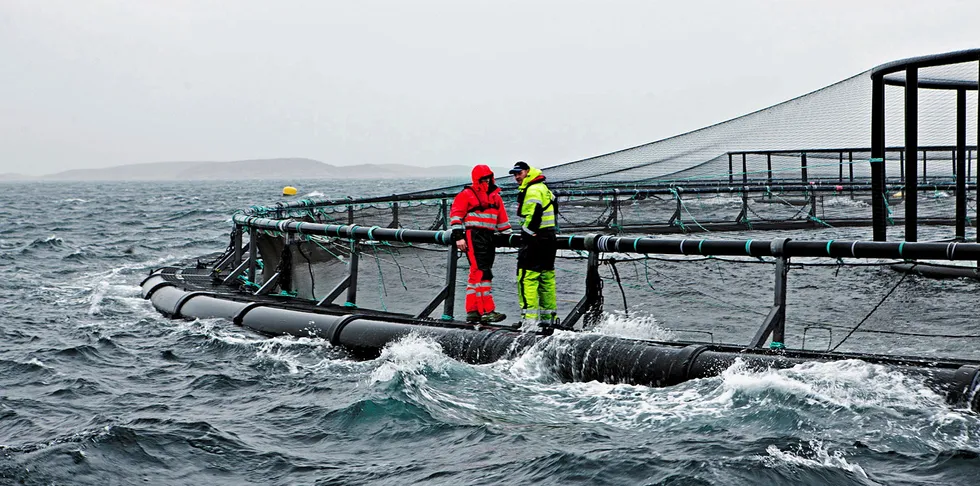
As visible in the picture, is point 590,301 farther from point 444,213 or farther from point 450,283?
point 444,213

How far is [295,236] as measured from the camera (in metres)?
12.8

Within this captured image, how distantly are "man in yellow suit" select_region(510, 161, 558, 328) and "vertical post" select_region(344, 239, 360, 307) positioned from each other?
7.80 feet

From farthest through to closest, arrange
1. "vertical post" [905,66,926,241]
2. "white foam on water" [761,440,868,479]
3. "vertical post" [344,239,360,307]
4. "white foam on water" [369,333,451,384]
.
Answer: "vertical post" [905,66,926,241] → "vertical post" [344,239,360,307] → "white foam on water" [369,333,451,384] → "white foam on water" [761,440,868,479]

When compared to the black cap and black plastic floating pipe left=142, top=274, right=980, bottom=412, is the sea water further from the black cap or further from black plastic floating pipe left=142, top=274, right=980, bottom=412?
the black cap

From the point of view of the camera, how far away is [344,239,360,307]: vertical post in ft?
34.8

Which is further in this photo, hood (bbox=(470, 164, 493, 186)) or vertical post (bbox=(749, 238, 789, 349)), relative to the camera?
hood (bbox=(470, 164, 493, 186))

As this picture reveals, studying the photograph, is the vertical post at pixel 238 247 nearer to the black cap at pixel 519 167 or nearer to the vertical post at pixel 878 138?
the black cap at pixel 519 167

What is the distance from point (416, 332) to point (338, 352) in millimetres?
997

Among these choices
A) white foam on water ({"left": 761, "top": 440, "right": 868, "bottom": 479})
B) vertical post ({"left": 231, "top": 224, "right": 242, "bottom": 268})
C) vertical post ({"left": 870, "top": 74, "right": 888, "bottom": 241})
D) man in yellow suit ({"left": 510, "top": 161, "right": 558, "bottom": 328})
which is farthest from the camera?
vertical post ({"left": 231, "top": 224, "right": 242, "bottom": 268})

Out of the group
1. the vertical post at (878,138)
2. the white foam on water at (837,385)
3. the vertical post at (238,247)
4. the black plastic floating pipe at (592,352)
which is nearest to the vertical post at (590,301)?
the black plastic floating pipe at (592,352)

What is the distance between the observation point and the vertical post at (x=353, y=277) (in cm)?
1062

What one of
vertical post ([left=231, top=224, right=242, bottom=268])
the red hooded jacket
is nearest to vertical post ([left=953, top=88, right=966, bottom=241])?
the red hooded jacket

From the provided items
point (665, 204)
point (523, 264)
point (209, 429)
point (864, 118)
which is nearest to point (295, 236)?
point (523, 264)

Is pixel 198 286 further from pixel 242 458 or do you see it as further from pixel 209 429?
pixel 242 458
